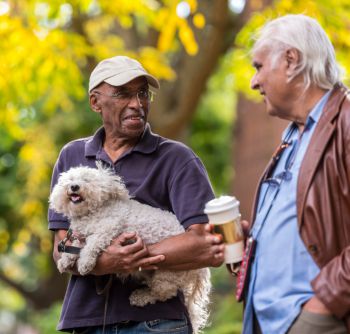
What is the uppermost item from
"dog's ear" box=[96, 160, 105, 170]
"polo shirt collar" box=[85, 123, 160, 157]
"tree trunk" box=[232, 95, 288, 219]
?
"polo shirt collar" box=[85, 123, 160, 157]

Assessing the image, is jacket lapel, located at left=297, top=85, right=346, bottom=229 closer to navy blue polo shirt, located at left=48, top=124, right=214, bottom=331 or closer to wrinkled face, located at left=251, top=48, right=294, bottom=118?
wrinkled face, located at left=251, top=48, right=294, bottom=118

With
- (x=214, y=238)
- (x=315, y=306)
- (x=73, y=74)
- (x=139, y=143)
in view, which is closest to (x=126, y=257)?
(x=214, y=238)

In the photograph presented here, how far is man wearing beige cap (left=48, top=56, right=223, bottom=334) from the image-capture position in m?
3.93

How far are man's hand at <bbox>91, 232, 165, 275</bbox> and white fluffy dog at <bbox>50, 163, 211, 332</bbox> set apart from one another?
0.04 metres

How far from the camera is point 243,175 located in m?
13.2

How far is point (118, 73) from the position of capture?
4133mm

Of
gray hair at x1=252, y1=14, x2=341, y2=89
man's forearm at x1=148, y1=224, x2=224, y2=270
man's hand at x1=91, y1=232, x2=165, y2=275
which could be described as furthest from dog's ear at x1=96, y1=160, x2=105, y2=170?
gray hair at x1=252, y1=14, x2=341, y2=89

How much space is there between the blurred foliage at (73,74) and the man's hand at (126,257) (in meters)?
1.18

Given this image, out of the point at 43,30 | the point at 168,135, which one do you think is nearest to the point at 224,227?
the point at 43,30

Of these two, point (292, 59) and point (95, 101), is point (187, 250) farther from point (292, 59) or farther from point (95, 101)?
point (292, 59)

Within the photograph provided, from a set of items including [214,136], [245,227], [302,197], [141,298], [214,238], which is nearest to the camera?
[302,197]

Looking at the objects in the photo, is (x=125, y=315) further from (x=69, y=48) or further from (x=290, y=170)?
(x=69, y=48)

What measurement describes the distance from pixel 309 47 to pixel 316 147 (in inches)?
17.4

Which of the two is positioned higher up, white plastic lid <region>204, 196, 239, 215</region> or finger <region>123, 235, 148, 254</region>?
white plastic lid <region>204, 196, 239, 215</region>
